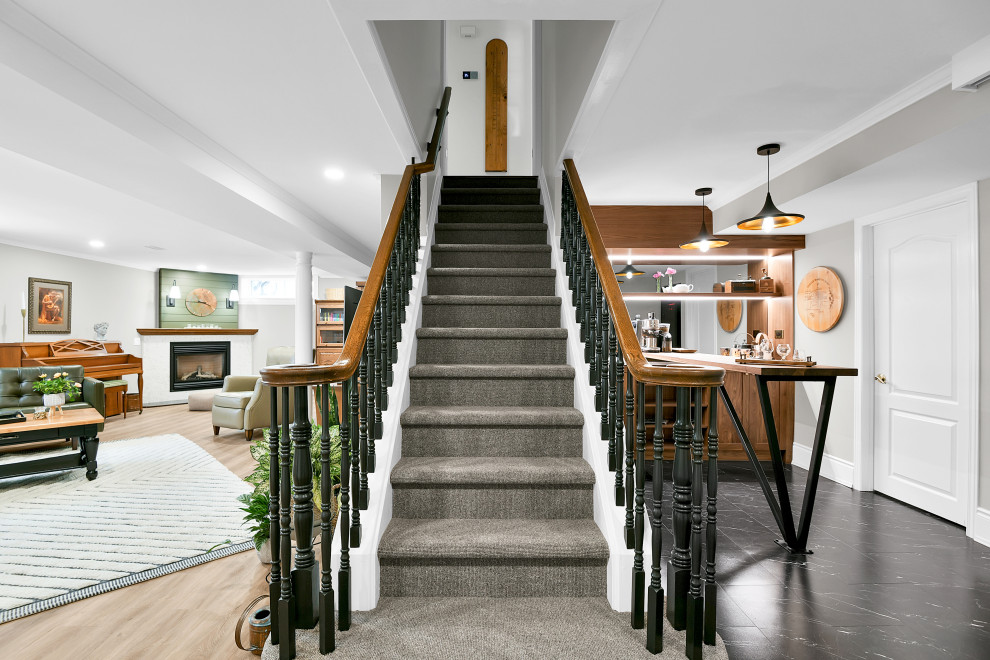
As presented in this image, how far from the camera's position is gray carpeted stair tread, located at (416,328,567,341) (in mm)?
2686

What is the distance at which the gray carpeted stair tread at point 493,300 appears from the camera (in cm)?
293

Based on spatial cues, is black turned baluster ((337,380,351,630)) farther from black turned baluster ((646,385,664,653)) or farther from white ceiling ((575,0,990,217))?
white ceiling ((575,0,990,217))

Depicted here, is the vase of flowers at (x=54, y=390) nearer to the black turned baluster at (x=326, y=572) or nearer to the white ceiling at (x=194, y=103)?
the white ceiling at (x=194, y=103)

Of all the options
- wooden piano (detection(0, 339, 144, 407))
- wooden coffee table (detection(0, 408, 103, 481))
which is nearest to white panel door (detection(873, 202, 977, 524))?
wooden coffee table (detection(0, 408, 103, 481))

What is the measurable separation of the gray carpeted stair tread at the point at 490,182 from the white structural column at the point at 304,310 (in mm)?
2514

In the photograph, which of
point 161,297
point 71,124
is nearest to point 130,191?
point 71,124

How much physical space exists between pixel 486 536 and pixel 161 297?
961cm

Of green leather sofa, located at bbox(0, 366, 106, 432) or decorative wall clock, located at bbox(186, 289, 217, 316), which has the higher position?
decorative wall clock, located at bbox(186, 289, 217, 316)

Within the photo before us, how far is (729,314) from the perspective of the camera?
5.55 meters

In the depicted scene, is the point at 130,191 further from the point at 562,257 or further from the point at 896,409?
the point at 896,409

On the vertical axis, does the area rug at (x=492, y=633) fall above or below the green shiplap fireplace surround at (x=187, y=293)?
below

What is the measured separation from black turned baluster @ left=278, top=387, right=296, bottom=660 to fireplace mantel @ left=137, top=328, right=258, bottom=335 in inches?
345

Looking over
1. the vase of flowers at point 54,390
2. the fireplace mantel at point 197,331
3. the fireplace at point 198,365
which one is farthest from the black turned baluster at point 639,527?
the fireplace at point 198,365

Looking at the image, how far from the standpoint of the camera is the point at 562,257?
10.4 ft
